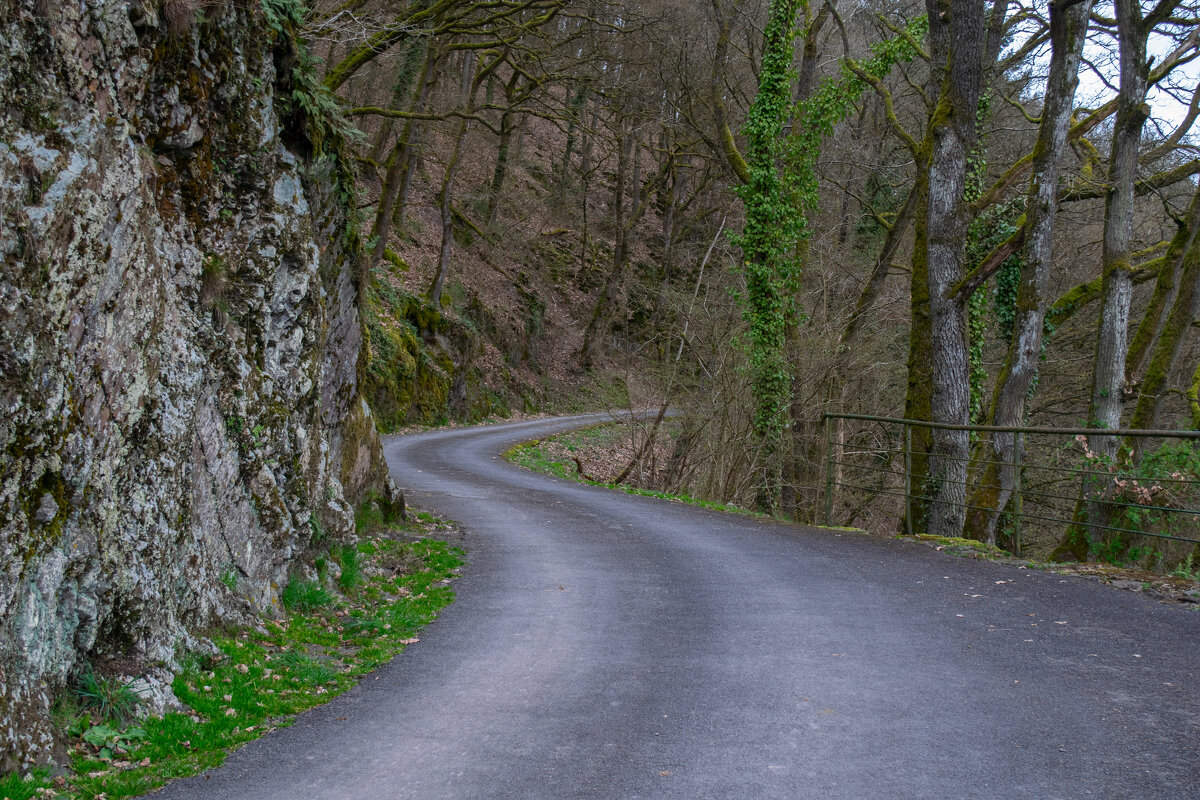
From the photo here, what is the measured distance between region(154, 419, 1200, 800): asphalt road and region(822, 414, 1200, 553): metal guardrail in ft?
4.22

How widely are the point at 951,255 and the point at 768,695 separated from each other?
8.85 meters

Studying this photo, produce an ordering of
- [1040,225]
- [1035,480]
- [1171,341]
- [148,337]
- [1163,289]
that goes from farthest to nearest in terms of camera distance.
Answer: [1035,480], [1163,289], [1171,341], [1040,225], [148,337]

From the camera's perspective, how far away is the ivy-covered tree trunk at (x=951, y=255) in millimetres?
11656

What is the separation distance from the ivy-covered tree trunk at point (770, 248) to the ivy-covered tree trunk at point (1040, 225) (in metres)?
5.68

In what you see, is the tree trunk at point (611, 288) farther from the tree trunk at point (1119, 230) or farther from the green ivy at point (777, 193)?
the tree trunk at point (1119, 230)

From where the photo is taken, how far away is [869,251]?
2625cm

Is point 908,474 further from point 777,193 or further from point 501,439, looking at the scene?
point 501,439

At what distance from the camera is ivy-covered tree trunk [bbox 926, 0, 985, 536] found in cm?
1166

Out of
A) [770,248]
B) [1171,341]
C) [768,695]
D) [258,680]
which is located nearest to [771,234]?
[770,248]

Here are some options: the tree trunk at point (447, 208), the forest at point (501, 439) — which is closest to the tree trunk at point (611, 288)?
the tree trunk at point (447, 208)

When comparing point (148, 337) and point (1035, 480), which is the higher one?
point (148, 337)

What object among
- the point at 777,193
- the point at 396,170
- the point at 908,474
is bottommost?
the point at 908,474

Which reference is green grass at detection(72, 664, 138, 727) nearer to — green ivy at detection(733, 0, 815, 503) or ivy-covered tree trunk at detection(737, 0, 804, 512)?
ivy-covered tree trunk at detection(737, 0, 804, 512)

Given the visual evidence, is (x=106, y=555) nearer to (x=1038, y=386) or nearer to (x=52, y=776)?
(x=52, y=776)
